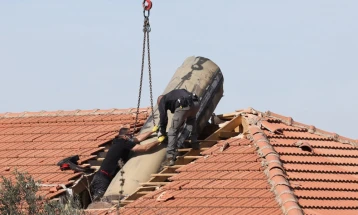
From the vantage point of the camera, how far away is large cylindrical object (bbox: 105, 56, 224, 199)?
25672 millimetres

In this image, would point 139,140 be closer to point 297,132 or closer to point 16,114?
point 297,132

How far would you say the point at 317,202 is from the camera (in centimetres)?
2292

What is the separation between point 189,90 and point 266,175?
407 cm

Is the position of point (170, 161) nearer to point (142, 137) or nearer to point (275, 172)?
point (142, 137)

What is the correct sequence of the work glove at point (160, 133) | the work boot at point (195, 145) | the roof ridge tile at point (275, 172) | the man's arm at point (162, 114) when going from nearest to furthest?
the roof ridge tile at point (275, 172) < the man's arm at point (162, 114) < the work glove at point (160, 133) < the work boot at point (195, 145)

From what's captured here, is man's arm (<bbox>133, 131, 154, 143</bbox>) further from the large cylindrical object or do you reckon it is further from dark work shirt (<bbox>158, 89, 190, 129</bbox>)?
dark work shirt (<bbox>158, 89, 190, 129</bbox>)

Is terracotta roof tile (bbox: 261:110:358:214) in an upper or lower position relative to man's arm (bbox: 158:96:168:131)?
lower

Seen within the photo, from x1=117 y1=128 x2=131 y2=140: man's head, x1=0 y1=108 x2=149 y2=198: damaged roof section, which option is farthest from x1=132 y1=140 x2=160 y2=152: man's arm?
x1=0 y1=108 x2=149 y2=198: damaged roof section

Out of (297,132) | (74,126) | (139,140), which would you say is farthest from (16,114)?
(297,132)

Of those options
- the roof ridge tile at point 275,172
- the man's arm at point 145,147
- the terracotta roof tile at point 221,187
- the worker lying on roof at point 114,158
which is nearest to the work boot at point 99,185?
the worker lying on roof at point 114,158

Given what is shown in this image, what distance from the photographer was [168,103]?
25953 millimetres

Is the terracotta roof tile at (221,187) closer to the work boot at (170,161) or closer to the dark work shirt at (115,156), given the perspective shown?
the work boot at (170,161)

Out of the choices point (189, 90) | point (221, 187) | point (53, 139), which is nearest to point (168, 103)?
point (189, 90)

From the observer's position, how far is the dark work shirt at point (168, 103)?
25875 mm
